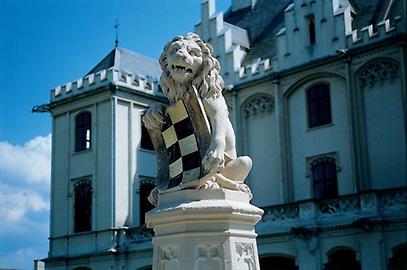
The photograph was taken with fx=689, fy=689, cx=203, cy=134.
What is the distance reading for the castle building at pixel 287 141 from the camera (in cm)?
2366

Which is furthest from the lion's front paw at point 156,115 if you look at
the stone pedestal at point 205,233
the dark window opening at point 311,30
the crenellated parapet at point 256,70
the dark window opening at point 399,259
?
the crenellated parapet at point 256,70

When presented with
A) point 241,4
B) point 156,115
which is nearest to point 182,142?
point 156,115

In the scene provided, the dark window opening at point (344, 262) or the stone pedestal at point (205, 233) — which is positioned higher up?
the dark window opening at point (344, 262)

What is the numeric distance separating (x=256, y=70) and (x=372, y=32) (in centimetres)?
542

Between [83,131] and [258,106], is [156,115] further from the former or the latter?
[83,131]

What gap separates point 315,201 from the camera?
2383 cm

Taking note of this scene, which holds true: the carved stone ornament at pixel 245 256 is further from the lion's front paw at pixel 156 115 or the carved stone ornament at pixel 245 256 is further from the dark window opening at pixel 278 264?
the dark window opening at pixel 278 264

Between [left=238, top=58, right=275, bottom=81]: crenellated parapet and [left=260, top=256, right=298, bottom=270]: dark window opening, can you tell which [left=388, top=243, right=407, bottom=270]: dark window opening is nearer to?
[left=260, top=256, right=298, bottom=270]: dark window opening

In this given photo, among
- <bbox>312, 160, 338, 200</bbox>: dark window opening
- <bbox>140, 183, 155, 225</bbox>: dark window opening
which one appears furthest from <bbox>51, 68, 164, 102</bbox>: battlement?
<bbox>312, 160, 338, 200</bbox>: dark window opening

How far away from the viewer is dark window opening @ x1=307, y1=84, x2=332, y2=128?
27234 millimetres

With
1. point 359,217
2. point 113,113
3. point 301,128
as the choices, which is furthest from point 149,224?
point 113,113

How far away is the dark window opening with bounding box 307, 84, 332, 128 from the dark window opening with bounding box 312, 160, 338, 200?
168 cm

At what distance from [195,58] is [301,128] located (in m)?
23.2

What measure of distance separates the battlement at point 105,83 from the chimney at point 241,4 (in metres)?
7.33
